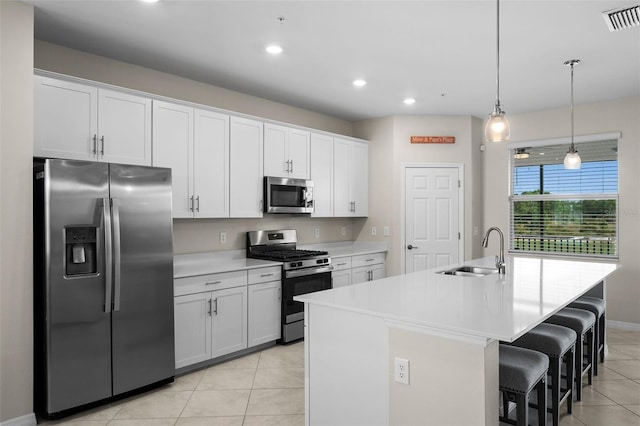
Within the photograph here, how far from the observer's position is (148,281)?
3203 millimetres

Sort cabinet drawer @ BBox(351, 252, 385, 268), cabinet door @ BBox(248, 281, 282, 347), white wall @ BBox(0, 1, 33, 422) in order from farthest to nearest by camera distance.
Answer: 1. cabinet drawer @ BBox(351, 252, 385, 268)
2. cabinet door @ BBox(248, 281, 282, 347)
3. white wall @ BBox(0, 1, 33, 422)

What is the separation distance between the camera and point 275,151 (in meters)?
4.76

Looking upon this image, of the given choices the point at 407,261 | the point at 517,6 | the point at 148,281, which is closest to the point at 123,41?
the point at 148,281

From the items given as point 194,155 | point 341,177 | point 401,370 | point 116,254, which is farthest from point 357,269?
point 401,370

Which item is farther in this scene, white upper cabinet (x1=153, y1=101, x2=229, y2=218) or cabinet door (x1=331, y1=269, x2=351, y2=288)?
cabinet door (x1=331, y1=269, x2=351, y2=288)

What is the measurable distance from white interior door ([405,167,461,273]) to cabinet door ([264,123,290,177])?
1.90m

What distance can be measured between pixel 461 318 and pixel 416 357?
28cm

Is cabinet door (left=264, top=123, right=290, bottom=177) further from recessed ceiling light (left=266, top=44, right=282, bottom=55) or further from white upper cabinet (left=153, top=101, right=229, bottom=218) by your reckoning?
recessed ceiling light (left=266, top=44, right=282, bottom=55)

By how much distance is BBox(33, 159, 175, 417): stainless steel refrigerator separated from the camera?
275 centimetres

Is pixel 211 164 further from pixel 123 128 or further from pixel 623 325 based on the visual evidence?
pixel 623 325

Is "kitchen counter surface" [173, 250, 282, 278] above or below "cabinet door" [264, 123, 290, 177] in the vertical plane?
below

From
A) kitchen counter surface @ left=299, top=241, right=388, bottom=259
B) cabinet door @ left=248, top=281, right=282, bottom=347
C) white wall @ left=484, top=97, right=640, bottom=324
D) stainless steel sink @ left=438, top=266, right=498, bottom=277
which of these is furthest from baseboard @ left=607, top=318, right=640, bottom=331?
cabinet door @ left=248, top=281, right=282, bottom=347

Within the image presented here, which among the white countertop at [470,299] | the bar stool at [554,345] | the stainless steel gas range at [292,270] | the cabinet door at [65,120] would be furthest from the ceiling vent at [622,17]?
the cabinet door at [65,120]

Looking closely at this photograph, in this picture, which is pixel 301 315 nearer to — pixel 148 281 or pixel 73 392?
pixel 148 281
